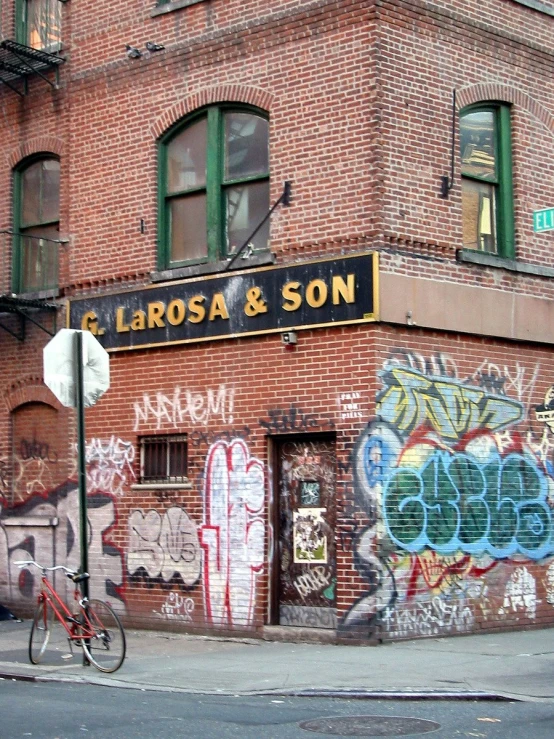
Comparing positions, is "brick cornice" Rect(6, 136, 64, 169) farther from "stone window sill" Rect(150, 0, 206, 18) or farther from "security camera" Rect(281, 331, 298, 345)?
"security camera" Rect(281, 331, 298, 345)

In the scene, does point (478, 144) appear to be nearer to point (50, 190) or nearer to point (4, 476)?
point (50, 190)

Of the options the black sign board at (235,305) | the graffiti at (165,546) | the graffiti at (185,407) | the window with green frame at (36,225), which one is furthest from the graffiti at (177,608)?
the window with green frame at (36,225)

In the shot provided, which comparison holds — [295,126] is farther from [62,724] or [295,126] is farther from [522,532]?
[62,724]

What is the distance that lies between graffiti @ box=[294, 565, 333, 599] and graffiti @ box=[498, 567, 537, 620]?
7.67 feet

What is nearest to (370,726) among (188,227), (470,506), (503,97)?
(470,506)

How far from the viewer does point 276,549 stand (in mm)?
14805

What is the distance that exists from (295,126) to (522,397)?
177 inches

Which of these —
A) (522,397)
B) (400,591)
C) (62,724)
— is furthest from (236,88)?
(62,724)

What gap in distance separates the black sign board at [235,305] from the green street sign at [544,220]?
1990mm

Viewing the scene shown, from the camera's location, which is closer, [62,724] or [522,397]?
[62,724]

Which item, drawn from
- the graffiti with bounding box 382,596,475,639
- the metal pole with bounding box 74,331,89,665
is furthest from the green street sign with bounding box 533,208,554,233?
the metal pole with bounding box 74,331,89,665

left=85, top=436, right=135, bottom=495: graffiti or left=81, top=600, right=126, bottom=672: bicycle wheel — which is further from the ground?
left=85, top=436, right=135, bottom=495: graffiti

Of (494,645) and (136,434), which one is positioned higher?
(136,434)

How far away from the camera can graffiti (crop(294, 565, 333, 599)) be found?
1434 cm
